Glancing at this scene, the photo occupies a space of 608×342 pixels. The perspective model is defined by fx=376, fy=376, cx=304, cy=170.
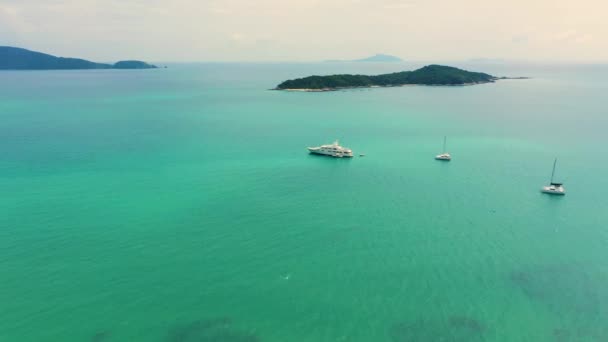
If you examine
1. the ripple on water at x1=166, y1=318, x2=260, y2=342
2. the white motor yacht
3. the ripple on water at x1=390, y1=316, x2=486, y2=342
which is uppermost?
the white motor yacht

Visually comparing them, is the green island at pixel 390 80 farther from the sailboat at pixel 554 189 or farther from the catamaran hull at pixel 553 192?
the catamaran hull at pixel 553 192

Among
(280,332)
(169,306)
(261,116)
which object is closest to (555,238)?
(280,332)

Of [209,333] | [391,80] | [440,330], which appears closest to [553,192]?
[440,330]

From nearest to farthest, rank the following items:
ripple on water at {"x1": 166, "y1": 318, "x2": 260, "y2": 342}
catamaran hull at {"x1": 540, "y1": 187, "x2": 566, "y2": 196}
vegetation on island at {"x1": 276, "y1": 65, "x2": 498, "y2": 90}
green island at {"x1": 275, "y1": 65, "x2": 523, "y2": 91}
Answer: ripple on water at {"x1": 166, "y1": 318, "x2": 260, "y2": 342} < catamaran hull at {"x1": 540, "y1": 187, "x2": 566, "y2": 196} < green island at {"x1": 275, "y1": 65, "x2": 523, "y2": 91} < vegetation on island at {"x1": 276, "y1": 65, "x2": 498, "y2": 90}

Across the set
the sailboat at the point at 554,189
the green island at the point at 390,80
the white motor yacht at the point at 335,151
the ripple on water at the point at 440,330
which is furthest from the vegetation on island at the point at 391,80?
the ripple on water at the point at 440,330

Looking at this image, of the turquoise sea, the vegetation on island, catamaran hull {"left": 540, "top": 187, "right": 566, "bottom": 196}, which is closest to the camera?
the turquoise sea

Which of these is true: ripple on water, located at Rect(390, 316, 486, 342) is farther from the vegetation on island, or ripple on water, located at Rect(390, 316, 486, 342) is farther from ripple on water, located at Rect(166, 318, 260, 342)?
the vegetation on island

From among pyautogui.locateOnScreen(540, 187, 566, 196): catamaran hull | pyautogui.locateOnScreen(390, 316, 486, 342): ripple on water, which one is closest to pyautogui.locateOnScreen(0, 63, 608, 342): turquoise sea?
pyautogui.locateOnScreen(390, 316, 486, 342): ripple on water

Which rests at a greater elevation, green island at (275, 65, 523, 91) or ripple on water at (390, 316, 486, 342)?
green island at (275, 65, 523, 91)
